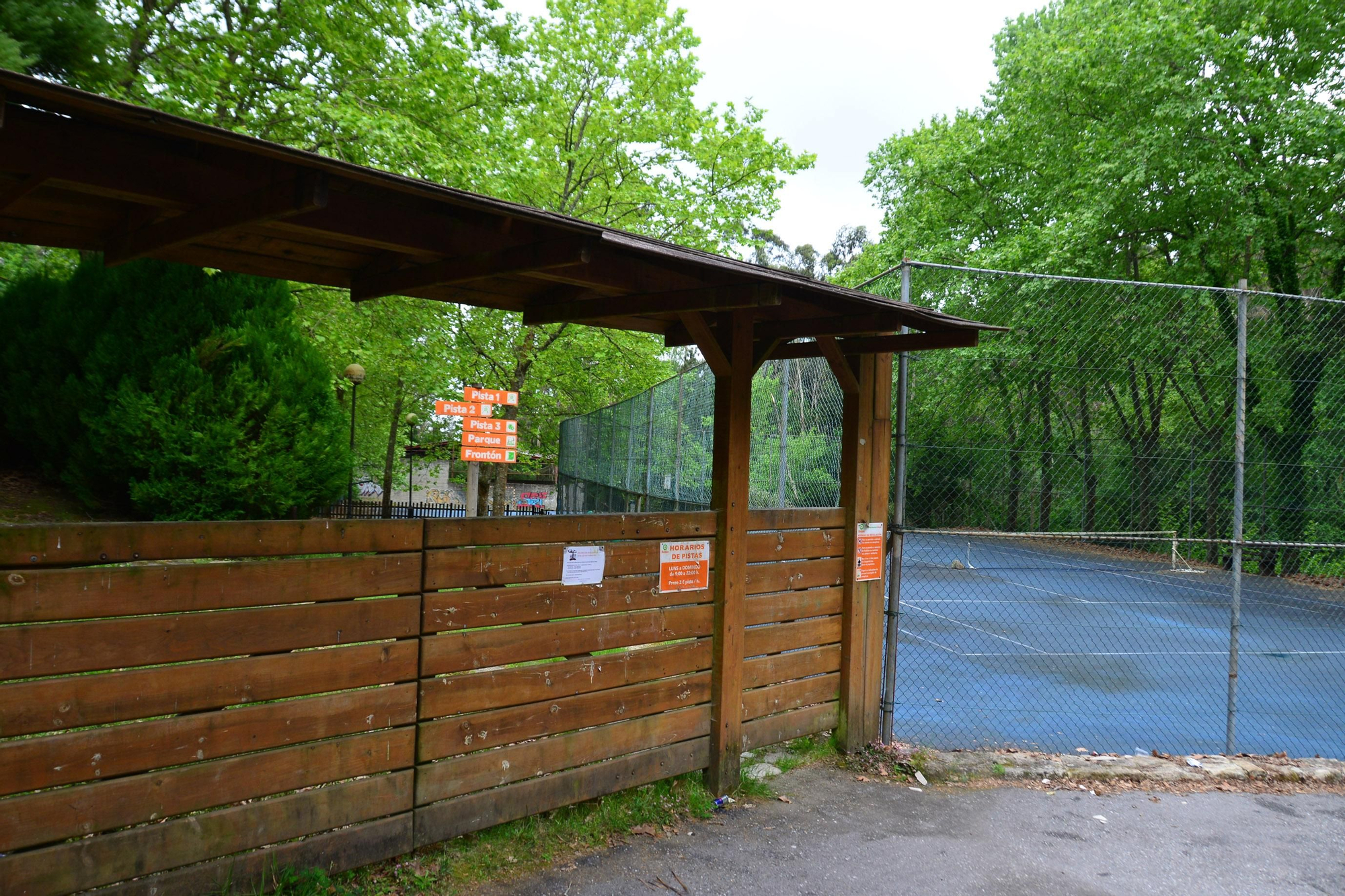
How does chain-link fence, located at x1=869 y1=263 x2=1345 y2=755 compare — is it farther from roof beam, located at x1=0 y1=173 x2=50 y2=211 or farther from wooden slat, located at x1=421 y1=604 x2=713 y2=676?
roof beam, located at x1=0 y1=173 x2=50 y2=211

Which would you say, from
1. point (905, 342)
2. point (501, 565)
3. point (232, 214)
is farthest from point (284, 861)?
point (905, 342)

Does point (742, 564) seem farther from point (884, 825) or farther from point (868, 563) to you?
point (884, 825)

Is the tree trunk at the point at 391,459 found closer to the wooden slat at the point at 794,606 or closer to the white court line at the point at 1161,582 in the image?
the white court line at the point at 1161,582

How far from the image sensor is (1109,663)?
10.4 metres

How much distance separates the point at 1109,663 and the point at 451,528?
938 cm

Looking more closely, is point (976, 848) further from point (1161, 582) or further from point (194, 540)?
point (1161, 582)

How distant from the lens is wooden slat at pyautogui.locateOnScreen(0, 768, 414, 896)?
9.05 ft

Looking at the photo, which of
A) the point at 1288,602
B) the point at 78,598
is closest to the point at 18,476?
the point at 78,598

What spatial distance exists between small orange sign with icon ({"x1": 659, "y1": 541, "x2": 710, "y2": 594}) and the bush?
11.4 feet

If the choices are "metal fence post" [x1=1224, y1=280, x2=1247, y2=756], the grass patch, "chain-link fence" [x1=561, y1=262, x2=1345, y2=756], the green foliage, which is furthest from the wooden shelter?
the green foliage

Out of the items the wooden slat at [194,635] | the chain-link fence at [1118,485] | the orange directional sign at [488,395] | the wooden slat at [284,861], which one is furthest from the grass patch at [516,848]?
the orange directional sign at [488,395]

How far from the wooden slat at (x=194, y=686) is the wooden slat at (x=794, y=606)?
7.20ft

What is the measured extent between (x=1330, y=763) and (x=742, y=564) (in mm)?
4690

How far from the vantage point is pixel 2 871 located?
2.66 meters
